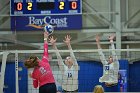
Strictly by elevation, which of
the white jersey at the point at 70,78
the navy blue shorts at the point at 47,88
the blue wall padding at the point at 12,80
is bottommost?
the blue wall padding at the point at 12,80

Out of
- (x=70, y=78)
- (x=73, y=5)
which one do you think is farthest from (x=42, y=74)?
(x=73, y=5)

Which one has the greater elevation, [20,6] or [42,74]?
[20,6]

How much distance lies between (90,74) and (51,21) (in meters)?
2.21

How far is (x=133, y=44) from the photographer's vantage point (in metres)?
12.7

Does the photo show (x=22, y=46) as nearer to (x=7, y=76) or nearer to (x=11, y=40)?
(x=11, y=40)

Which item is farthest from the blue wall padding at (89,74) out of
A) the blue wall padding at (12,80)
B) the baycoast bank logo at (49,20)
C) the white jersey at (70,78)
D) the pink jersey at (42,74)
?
the pink jersey at (42,74)

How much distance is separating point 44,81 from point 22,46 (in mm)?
7629

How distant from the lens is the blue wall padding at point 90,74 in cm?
1145

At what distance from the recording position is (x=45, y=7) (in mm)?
12250

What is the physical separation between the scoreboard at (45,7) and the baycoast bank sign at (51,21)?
0.21 meters

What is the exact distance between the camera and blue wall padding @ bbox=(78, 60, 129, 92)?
37.6 feet

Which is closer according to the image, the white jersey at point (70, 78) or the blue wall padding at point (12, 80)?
the white jersey at point (70, 78)

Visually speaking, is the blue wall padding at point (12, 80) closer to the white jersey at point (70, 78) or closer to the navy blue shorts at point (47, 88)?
the white jersey at point (70, 78)

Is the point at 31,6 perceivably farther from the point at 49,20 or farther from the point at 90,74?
the point at 90,74
